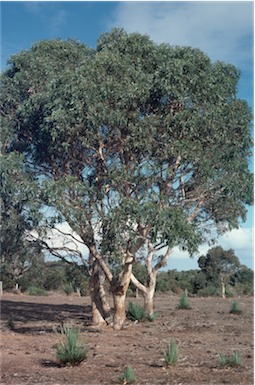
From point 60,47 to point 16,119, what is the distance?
2.78 meters

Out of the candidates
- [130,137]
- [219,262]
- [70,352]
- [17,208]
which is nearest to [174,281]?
[219,262]

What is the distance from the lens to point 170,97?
47.9ft

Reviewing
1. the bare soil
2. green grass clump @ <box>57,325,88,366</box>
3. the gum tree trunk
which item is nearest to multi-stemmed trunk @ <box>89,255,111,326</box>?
the bare soil

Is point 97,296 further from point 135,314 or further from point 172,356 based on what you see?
point 172,356

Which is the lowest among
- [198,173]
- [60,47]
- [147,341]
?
[147,341]

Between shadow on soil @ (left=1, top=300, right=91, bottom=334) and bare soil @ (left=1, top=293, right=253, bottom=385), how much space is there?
0.12 ft

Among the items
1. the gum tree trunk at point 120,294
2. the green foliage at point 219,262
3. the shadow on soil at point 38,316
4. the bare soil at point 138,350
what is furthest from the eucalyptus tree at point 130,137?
the green foliage at point 219,262

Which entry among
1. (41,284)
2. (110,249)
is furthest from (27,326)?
(41,284)

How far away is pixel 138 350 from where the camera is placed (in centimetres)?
1212

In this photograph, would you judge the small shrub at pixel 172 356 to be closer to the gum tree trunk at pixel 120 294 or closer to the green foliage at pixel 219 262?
the gum tree trunk at pixel 120 294

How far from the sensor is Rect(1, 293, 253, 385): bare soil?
886 centimetres

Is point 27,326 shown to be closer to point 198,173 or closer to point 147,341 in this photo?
point 147,341

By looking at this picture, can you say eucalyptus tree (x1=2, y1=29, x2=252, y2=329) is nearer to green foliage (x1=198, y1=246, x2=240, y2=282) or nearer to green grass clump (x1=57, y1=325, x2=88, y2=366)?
green grass clump (x1=57, y1=325, x2=88, y2=366)

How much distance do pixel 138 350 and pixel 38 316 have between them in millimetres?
10041
